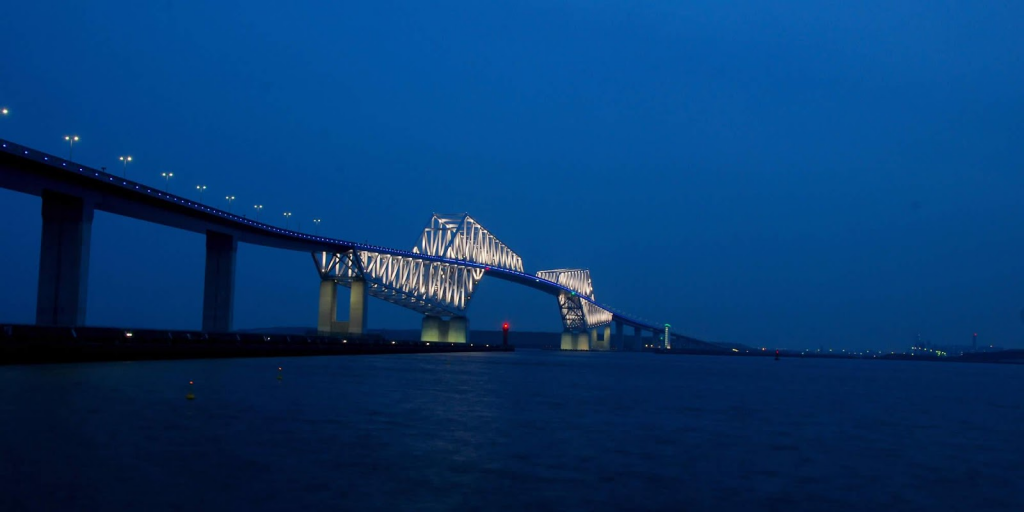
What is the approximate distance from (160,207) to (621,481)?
62.1 meters

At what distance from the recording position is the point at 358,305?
110750 millimetres

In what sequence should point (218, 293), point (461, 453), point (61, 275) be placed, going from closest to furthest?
1. point (461, 453)
2. point (61, 275)
3. point (218, 293)

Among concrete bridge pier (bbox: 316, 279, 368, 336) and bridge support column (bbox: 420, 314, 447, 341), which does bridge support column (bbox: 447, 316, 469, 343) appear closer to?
bridge support column (bbox: 420, 314, 447, 341)

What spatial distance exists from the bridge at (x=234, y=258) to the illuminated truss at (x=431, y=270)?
0.55ft

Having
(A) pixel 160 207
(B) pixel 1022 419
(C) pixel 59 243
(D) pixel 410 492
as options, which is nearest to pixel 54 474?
(D) pixel 410 492

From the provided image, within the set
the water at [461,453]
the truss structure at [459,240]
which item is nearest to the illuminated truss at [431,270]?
the truss structure at [459,240]

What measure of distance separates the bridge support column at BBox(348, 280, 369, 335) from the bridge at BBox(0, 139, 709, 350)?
12 cm

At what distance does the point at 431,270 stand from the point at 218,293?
58992 millimetres

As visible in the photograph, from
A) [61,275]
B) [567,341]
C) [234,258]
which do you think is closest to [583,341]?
[567,341]

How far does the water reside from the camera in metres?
11.9

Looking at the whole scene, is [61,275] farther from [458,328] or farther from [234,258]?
[458,328]

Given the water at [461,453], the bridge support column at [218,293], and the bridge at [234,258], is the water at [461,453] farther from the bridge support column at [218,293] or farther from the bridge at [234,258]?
the bridge support column at [218,293]

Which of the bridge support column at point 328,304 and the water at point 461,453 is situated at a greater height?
the bridge support column at point 328,304

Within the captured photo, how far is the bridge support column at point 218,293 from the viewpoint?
77.8 metres
